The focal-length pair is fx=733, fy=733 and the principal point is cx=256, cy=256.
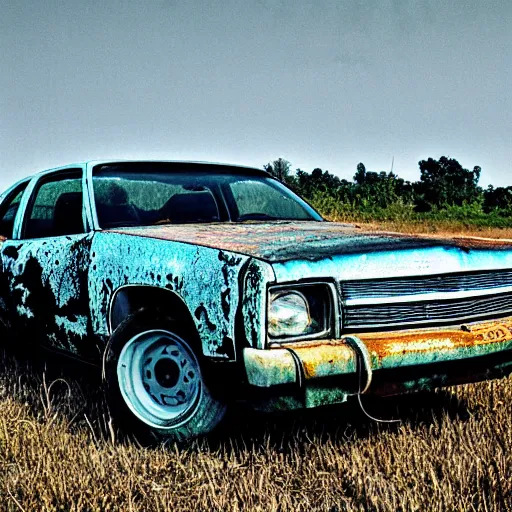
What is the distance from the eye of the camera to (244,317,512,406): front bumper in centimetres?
278

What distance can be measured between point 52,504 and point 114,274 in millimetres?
1182

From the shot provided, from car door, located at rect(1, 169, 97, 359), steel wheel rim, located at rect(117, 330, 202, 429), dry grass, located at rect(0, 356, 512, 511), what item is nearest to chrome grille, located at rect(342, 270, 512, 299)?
dry grass, located at rect(0, 356, 512, 511)

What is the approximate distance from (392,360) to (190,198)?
204cm

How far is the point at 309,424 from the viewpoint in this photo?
12.1 feet

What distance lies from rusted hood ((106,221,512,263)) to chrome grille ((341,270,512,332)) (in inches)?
5.6

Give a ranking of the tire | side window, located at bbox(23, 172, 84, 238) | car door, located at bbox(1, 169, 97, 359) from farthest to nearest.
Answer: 1. side window, located at bbox(23, 172, 84, 238)
2. car door, located at bbox(1, 169, 97, 359)
3. the tire

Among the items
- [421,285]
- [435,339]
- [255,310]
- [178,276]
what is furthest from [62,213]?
[435,339]

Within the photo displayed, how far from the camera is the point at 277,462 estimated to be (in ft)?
10.1

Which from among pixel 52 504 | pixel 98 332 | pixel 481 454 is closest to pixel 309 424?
pixel 481 454

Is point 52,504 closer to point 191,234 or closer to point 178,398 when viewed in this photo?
point 178,398

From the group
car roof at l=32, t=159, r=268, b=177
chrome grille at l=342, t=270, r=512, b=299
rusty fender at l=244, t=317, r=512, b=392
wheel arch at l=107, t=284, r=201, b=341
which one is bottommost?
rusty fender at l=244, t=317, r=512, b=392

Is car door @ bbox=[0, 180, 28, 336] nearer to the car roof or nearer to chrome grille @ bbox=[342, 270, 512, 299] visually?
the car roof

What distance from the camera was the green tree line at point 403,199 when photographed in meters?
25.2

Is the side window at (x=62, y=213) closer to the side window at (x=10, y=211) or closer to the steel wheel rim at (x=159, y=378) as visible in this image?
the side window at (x=10, y=211)
